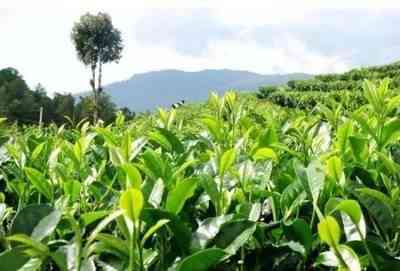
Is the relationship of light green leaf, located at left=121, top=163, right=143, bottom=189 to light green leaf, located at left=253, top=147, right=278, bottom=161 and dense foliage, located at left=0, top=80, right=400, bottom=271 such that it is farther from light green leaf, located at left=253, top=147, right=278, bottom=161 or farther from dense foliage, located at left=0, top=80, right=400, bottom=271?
light green leaf, located at left=253, top=147, right=278, bottom=161

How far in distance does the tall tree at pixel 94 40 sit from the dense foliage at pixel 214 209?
41.0m

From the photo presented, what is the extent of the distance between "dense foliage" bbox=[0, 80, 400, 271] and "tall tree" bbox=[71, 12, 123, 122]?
134 feet

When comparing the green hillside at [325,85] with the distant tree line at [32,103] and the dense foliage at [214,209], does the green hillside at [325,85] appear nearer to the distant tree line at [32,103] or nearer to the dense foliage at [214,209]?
the dense foliage at [214,209]

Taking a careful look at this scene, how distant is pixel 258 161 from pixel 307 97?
1490 cm

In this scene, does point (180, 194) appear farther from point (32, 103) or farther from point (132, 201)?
point (32, 103)

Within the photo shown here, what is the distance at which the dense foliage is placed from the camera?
69 cm

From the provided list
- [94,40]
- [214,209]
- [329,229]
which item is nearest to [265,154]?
[214,209]

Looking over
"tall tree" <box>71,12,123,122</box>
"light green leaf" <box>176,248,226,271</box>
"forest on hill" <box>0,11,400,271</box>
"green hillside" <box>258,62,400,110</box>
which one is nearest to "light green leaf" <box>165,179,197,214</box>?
"forest on hill" <box>0,11,400,271</box>

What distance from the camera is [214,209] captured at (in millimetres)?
964

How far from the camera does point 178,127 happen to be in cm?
183

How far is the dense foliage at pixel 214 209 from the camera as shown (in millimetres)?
686

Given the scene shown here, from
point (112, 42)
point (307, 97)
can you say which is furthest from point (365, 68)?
point (112, 42)

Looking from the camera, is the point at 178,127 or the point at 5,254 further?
the point at 178,127

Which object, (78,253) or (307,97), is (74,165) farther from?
(307,97)
